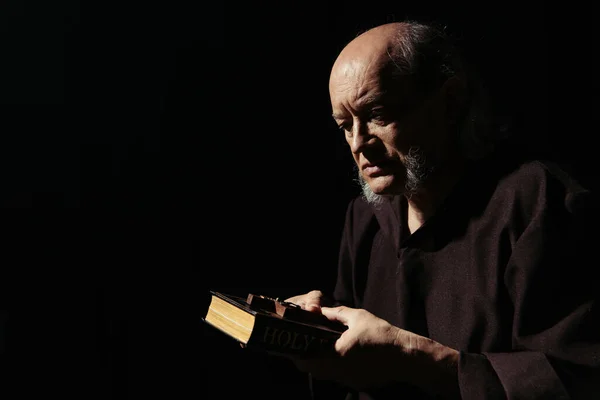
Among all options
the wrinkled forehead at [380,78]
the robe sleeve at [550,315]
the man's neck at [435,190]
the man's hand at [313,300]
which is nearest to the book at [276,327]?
the man's hand at [313,300]

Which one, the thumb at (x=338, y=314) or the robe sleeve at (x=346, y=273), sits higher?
the thumb at (x=338, y=314)

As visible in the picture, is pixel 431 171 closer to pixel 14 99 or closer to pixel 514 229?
pixel 514 229

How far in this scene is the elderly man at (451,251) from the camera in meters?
1.32

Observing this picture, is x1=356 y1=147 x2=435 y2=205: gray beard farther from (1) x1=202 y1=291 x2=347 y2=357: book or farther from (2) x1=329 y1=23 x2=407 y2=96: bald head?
(1) x1=202 y1=291 x2=347 y2=357: book

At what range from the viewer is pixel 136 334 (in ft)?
7.20

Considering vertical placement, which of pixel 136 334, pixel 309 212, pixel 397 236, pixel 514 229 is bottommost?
pixel 136 334

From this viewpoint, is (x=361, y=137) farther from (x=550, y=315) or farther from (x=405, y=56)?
(x=550, y=315)

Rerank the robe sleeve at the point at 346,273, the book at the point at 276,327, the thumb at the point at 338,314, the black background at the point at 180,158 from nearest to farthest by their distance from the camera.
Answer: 1. the book at the point at 276,327
2. the thumb at the point at 338,314
3. the robe sleeve at the point at 346,273
4. the black background at the point at 180,158

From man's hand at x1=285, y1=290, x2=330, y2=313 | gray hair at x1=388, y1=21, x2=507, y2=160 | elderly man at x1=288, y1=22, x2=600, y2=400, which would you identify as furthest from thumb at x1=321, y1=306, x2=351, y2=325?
gray hair at x1=388, y1=21, x2=507, y2=160

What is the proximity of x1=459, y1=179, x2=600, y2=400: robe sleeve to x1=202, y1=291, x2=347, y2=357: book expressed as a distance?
0.96 feet

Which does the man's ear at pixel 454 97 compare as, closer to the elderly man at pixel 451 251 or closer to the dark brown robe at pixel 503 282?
the elderly man at pixel 451 251

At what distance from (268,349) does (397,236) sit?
0.54 meters

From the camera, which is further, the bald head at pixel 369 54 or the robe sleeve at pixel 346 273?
the robe sleeve at pixel 346 273

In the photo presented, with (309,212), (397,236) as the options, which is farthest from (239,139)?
(397,236)
